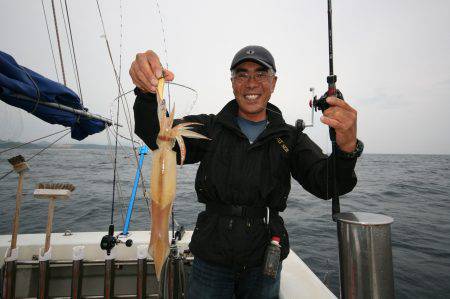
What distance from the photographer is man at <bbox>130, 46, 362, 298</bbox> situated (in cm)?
251

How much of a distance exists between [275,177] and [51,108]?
3.63 metres

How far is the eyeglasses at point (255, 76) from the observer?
3.03 m

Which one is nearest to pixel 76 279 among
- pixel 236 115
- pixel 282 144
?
pixel 236 115

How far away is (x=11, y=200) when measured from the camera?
17.6 m

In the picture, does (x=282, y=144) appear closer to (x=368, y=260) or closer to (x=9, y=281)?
(x=368, y=260)

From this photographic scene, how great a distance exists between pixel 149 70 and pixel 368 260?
2.01 meters

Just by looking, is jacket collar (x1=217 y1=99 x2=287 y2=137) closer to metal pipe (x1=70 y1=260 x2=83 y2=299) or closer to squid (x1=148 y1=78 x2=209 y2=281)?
squid (x1=148 y1=78 x2=209 y2=281)

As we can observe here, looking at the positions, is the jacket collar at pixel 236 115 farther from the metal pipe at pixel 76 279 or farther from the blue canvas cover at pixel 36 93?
the metal pipe at pixel 76 279

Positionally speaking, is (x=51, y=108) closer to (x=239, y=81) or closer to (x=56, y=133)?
(x=56, y=133)

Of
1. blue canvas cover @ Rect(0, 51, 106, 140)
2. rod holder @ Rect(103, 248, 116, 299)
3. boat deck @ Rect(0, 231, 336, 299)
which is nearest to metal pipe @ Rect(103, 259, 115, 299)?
rod holder @ Rect(103, 248, 116, 299)

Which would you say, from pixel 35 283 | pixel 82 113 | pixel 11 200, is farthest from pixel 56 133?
pixel 11 200

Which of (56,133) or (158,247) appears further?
(56,133)

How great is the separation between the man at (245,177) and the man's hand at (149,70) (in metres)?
0.21

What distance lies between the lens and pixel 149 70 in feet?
6.31
